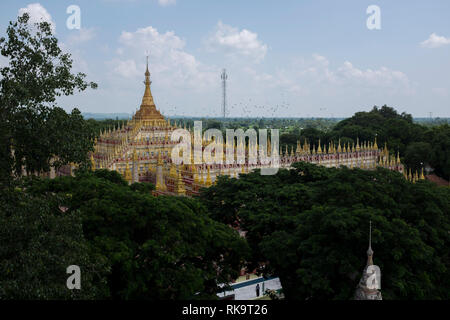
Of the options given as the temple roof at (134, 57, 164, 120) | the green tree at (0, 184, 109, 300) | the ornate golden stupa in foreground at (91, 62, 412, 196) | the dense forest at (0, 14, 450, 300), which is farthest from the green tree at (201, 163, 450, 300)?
Result: the temple roof at (134, 57, 164, 120)

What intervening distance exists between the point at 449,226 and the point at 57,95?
1681cm

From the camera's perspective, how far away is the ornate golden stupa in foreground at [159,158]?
33688 millimetres

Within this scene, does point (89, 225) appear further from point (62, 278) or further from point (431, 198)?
point (431, 198)

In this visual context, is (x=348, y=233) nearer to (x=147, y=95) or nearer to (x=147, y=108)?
(x=147, y=108)

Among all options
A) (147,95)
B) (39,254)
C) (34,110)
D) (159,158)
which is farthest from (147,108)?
(39,254)

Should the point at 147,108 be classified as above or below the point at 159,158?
above

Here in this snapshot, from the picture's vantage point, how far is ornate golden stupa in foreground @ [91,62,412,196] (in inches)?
1326

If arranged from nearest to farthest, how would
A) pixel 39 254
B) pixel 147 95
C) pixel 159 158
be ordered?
1. pixel 39 254
2. pixel 159 158
3. pixel 147 95

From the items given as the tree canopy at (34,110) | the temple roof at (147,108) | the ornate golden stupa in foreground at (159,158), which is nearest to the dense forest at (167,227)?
the tree canopy at (34,110)

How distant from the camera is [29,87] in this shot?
1528 cm

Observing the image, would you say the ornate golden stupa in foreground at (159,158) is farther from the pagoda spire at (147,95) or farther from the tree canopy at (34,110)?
the tree canopy at (34,110)

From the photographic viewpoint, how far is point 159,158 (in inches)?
1377
